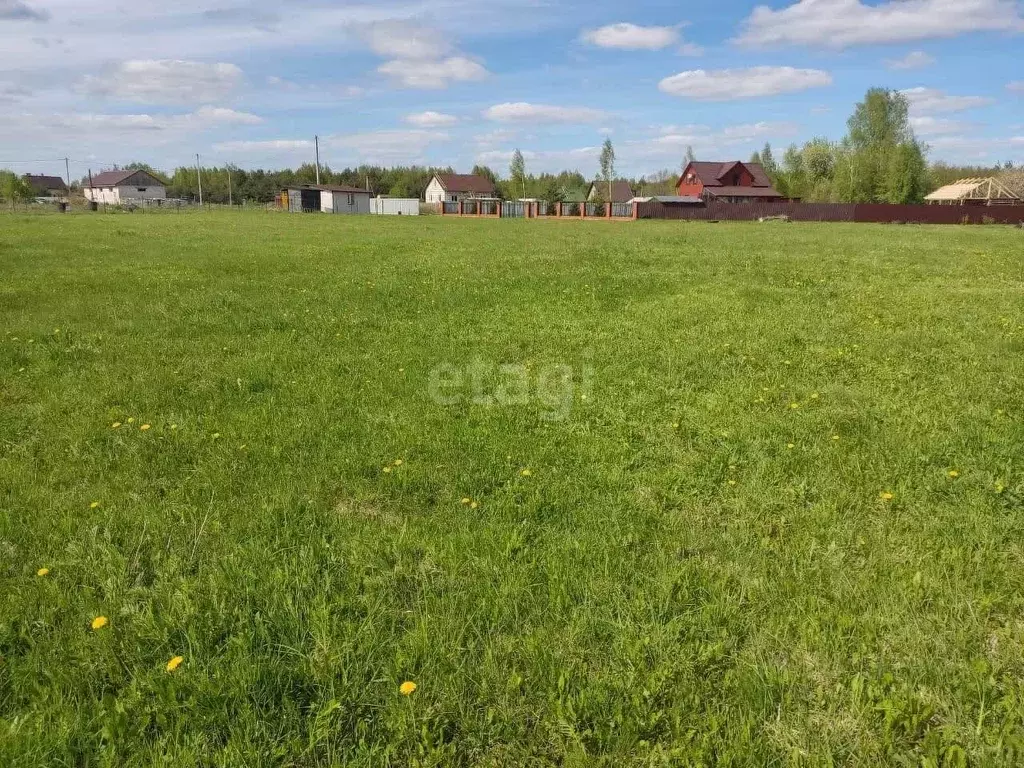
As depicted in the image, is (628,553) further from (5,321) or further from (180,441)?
(5,321)

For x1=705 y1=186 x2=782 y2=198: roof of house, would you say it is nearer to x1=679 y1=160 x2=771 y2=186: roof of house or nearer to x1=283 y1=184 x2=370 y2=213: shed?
x1=679 y1=160 x2=771 y2=186: roof of house

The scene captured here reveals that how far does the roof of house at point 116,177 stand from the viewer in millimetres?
115688

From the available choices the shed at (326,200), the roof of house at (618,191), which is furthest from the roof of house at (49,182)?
the roof of house at (618,191)

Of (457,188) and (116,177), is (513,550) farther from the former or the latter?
(116,177)

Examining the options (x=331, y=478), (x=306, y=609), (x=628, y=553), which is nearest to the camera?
(x=306, y=609)

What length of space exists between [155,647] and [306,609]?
2.11ft

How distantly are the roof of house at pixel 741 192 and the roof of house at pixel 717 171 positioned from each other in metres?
1.00

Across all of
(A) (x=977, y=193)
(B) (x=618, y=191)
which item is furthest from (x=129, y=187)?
(A) (x=977, y=193)

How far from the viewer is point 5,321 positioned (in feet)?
31.9

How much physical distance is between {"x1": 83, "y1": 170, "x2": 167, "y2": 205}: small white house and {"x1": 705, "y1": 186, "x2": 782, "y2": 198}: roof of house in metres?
87.1

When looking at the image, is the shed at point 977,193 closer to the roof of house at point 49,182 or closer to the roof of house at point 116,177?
the roof of house at point 116,177

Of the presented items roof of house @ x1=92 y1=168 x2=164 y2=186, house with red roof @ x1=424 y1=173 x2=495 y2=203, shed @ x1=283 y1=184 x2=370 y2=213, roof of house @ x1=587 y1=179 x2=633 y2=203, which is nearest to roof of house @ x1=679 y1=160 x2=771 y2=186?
roof of house @ x1=587 y1=179 x2=633 y2=203

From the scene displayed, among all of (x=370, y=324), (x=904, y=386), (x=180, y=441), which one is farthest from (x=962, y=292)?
(x=180, y=441)

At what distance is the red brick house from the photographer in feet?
271
